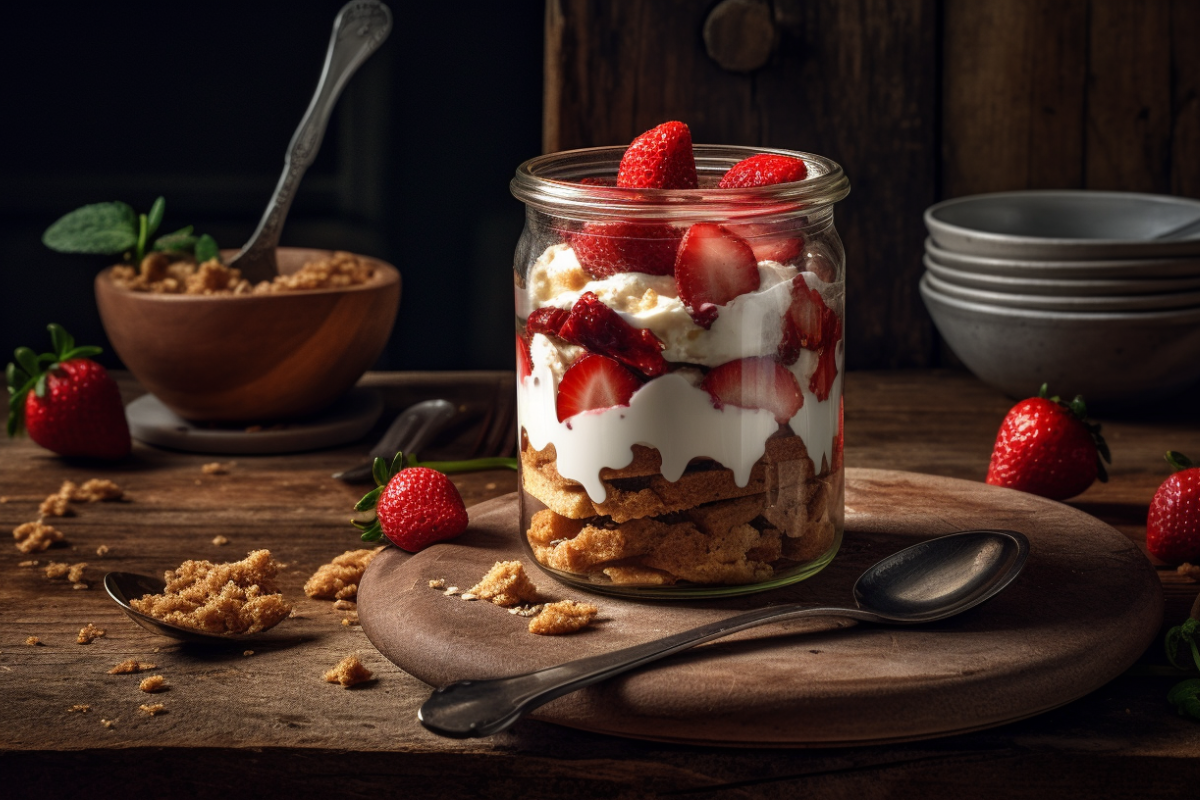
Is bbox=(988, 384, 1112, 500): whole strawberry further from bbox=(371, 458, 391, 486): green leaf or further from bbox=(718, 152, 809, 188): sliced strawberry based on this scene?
bbox=(371, 458, 391, 486): green leaf

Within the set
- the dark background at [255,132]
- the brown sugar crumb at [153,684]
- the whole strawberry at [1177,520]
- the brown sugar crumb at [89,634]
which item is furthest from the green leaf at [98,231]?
the whole strawberry at [1177,520]

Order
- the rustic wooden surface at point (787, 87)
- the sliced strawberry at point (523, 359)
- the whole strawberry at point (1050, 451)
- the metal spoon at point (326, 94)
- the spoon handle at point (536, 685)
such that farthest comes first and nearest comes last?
the rustic wooden surface at point (787, 87), the metal spoon at point (326, 94), the whole strawberry at point (1050, 451), the sliced strawberry at point (523, 359), the spoon handle at point (536, 685)

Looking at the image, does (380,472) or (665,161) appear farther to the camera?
(380,472)

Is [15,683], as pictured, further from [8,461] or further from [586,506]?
[8,461]

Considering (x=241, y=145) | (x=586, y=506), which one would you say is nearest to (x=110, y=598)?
(x=586, y=506)

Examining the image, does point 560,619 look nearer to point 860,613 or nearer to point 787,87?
point 860,613

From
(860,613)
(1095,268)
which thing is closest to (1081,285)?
(1095,268)

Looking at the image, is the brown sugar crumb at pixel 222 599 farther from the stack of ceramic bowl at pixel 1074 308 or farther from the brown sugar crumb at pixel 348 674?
the stack of ceramic bowl at pixel 1074 308
